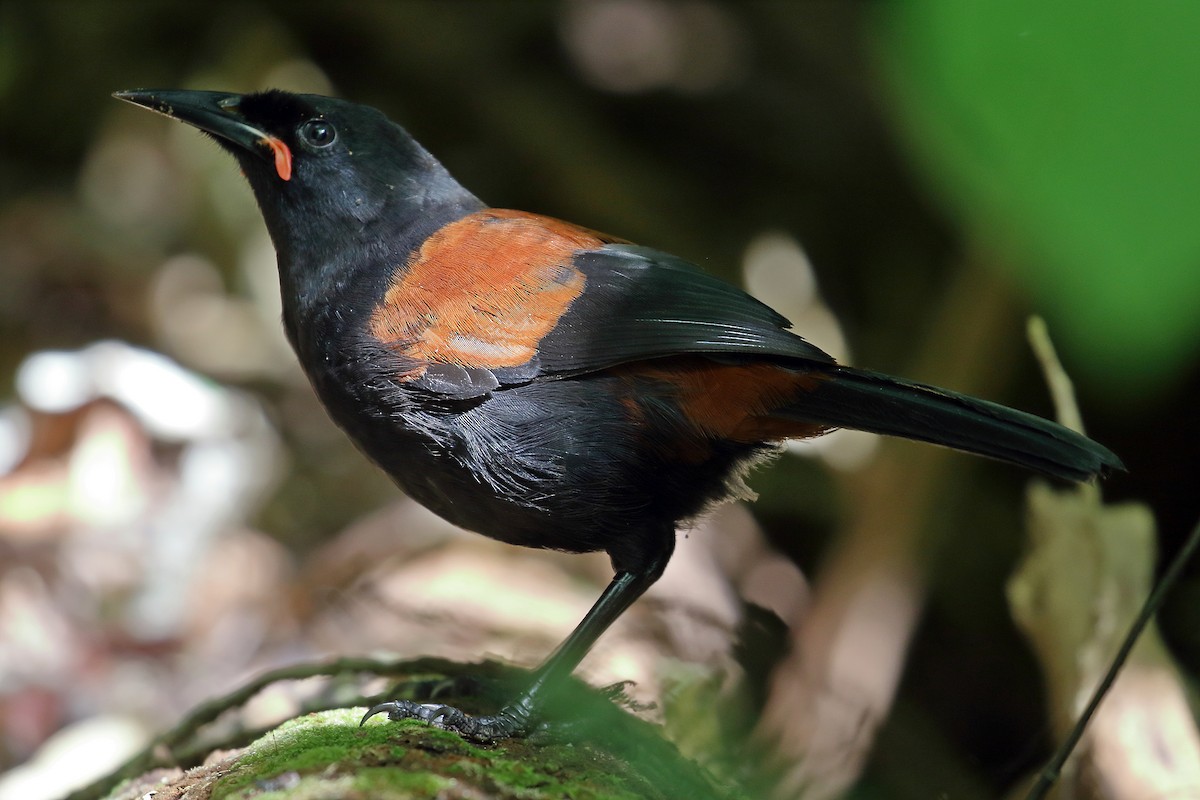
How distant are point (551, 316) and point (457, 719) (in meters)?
0.88

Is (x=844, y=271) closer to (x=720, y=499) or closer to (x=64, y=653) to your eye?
(x=720, y=499)

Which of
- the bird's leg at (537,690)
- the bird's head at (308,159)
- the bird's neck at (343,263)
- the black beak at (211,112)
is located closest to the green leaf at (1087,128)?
the bird's leg at (537,690)

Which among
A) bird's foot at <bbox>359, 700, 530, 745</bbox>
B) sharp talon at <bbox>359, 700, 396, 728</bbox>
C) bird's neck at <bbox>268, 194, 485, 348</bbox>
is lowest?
sharp talon at <bbox>359, 700, 396, 728</bbox>

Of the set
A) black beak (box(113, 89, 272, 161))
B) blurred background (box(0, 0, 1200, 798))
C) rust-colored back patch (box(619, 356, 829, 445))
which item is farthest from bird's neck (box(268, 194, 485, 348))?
blurred background (box(0, 0, 1200, 798))

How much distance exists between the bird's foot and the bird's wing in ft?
2.17

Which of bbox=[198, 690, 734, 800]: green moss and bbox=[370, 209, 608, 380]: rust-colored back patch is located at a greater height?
bbox=[370, 209, 608, 380]: rust-colored back patch

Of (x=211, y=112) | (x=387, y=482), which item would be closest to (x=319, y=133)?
(x=211, y=112)

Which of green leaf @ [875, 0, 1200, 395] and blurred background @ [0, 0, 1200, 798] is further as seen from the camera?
blurred background @ [0, 0, 1200, 798]

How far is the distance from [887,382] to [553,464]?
730 mm

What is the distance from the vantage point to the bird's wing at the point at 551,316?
2.39 meters

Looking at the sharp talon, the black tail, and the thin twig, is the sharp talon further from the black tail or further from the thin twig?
the thin twig

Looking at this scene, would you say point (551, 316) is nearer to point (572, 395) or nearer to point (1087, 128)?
point (572, 395)

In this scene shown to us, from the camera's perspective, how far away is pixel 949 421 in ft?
7.45

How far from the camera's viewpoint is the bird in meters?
2.37
